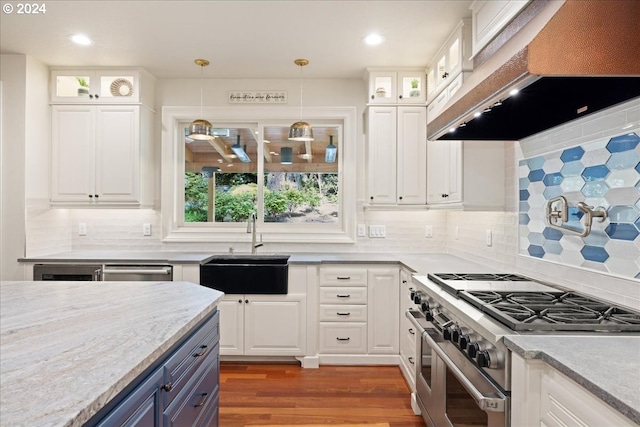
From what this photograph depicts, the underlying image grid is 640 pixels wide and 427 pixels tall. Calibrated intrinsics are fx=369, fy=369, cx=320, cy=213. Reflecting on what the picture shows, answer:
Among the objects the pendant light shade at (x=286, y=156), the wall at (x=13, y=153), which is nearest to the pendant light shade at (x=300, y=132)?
the pendant light shade at (x=286, y=156)

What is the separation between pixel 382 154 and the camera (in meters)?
3.32

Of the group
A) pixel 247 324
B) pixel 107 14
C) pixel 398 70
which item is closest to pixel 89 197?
pixel 107 14

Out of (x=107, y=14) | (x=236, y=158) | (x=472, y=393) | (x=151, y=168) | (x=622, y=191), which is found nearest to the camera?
(x=472, y=393)

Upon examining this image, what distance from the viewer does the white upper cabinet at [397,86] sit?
3316mm

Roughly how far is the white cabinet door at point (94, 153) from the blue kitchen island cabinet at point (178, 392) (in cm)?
224

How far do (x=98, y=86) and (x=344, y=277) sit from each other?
2.82 m

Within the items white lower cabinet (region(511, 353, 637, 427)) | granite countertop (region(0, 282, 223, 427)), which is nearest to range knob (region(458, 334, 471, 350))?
white lower cabinet (region(511, 353, 637, 427))

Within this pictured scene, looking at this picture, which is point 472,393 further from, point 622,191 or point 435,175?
point 435,175

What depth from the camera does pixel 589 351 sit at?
1057 millimetres

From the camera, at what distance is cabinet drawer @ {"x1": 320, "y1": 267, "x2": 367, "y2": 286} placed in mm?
3100

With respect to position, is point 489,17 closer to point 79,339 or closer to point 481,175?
point 481,175

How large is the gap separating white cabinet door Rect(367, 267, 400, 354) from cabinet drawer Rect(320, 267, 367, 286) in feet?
0.22

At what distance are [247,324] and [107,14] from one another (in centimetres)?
249

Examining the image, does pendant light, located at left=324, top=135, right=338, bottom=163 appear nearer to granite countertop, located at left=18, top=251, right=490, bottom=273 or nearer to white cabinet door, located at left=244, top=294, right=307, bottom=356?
granite countertop, located at left=18, top=251, right=490, bottom=273
